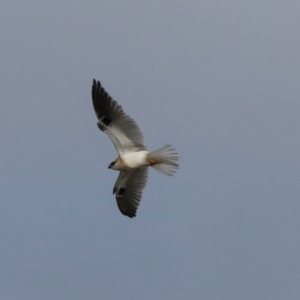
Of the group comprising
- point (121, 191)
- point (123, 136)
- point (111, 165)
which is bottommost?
point (111, 165)

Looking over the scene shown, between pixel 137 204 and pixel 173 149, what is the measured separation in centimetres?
285

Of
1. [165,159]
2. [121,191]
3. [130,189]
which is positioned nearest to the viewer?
[165,159]

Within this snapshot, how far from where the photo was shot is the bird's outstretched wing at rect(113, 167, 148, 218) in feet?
79.3

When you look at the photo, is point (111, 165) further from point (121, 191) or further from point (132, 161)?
point (121, 191)

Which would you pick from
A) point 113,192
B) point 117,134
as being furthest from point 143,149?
point 113,192

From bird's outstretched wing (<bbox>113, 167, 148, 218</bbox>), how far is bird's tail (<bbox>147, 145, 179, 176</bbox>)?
1.76m

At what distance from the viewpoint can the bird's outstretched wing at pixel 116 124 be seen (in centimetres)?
2252

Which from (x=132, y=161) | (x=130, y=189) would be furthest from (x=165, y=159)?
(x=130, y=189)

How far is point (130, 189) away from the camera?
24.4 m

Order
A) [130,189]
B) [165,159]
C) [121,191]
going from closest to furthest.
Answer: [165,159], [130,189], [121,191]

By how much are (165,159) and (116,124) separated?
4.55 feet

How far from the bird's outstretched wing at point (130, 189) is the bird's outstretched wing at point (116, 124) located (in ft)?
4.79

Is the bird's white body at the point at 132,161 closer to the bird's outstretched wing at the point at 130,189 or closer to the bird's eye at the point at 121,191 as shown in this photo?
the bird's outstretched wing at the point at 130,189

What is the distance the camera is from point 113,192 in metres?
24.5
